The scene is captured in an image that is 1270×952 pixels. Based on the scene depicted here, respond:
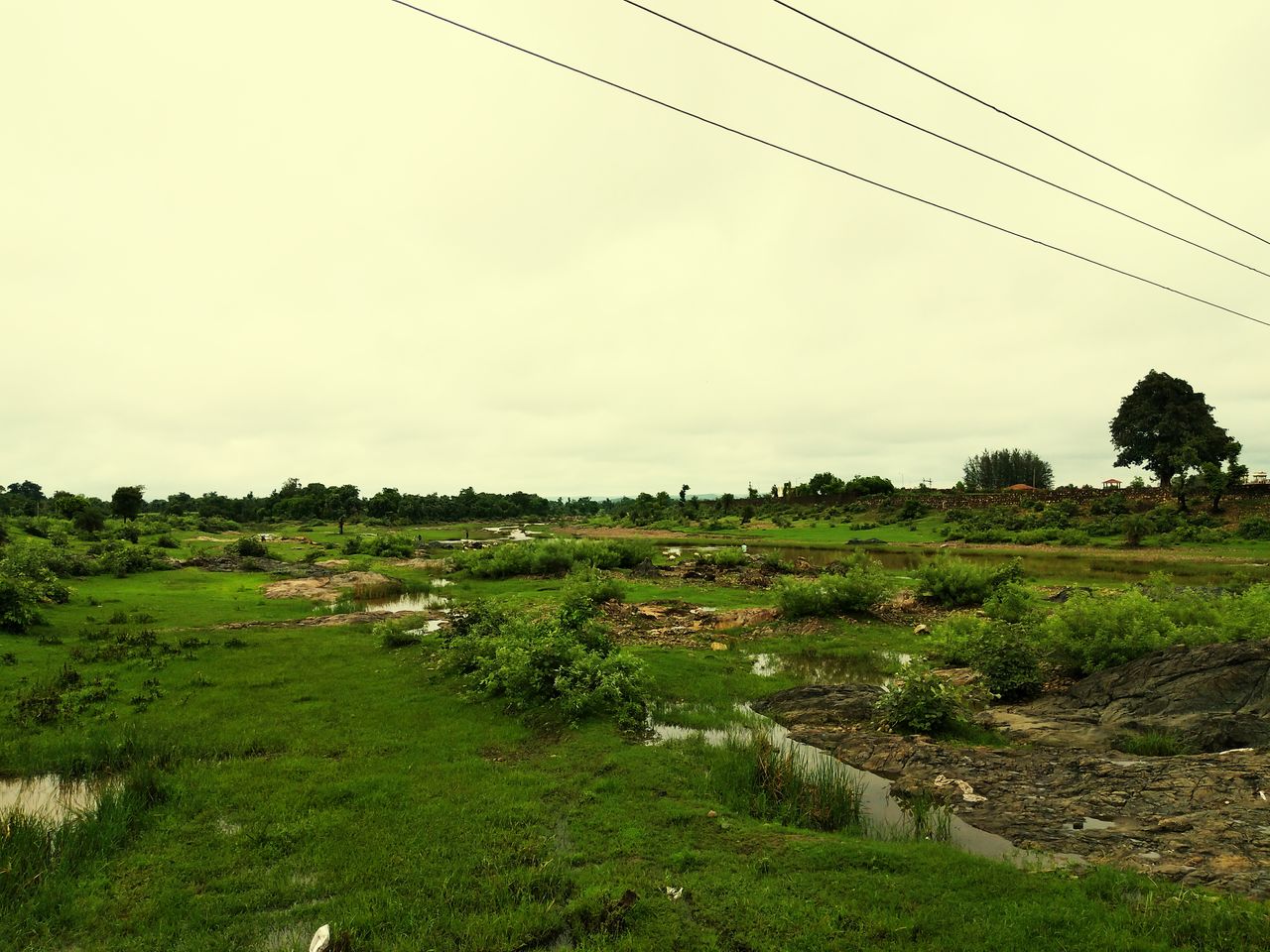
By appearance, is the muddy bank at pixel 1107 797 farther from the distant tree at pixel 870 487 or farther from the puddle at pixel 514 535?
the distant tree at pixel 870 487

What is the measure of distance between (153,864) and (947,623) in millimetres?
23703

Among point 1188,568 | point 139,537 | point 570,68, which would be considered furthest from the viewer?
point 139,537

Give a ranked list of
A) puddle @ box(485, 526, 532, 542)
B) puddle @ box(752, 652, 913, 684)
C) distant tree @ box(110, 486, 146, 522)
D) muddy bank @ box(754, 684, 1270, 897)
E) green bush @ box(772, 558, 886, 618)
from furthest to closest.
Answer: puddle @ box(485, 526, 532, 542), distant tree @ box(110, 486, 146, 522), green bush @ box(772, 558, 886, 618), puddle @ box(752, 652, 913, 684), muddy bank @ box(754, 684, 1270, 897)

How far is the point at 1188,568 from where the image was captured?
41906 mm

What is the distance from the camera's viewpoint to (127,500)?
7462 centimetres

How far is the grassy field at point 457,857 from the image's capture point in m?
6.72

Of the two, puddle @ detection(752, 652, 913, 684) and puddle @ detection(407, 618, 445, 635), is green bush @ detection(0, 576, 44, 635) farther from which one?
Result: puddle @ detection(752, 652, 913, 684)

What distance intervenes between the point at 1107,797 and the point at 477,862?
10.7 metres

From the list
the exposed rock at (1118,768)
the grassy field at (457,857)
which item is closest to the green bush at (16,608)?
the grassy field at (457,857)

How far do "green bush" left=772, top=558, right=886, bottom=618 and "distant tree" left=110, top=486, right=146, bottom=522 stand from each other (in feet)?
290

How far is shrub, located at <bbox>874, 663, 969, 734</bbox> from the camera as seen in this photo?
45.5ft

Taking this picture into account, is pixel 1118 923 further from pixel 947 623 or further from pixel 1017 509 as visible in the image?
pixel 1017 509

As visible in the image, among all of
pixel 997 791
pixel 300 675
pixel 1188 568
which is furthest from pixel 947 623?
pixel 1188 568

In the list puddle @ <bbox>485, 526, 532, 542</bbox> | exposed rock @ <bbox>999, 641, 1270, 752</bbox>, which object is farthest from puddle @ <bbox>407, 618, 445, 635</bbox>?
puddle @ <bbox>485, 526, 532, 542</bbox>
